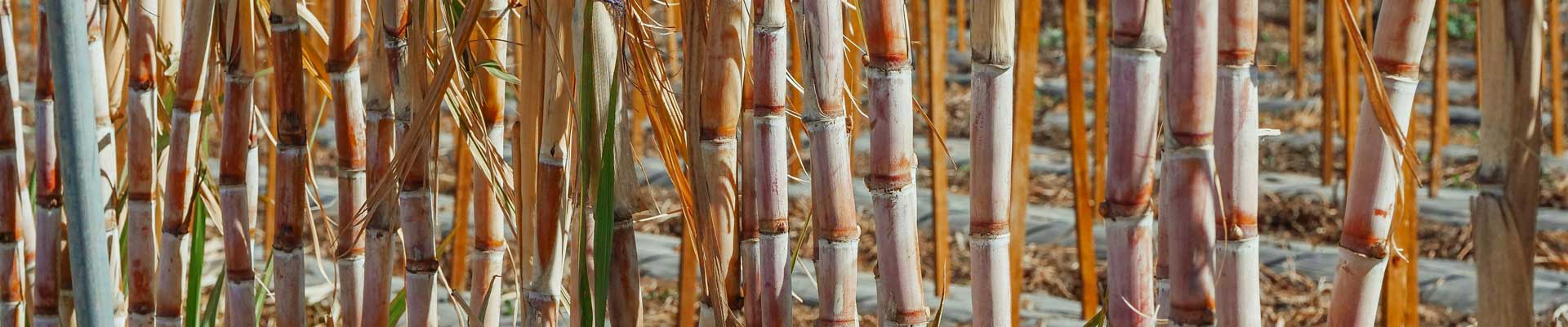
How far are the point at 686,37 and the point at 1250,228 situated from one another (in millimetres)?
241

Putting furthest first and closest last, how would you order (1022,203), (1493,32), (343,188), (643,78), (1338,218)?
(1338,218) → (1022,203) → (343,188) → (643,78) → (1493,32)

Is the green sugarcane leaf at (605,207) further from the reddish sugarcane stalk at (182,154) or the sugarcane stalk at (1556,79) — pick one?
the sugarcane stalk at (1556,79)

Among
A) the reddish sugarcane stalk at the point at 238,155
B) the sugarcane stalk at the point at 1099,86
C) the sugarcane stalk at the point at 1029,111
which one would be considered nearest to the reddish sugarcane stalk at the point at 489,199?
the reddish sugarcane stalk at the point at 238,155

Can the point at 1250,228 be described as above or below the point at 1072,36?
below

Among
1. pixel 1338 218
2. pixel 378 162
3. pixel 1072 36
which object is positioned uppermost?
pixel 1072 36

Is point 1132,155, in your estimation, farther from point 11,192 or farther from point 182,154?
point 11,192

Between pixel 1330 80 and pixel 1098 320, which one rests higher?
pixel 1330 80

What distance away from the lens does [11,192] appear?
2.68 feet

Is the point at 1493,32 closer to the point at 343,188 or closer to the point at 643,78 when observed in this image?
the point at 643,78

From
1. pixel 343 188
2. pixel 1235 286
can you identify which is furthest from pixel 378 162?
pixel 1235 286

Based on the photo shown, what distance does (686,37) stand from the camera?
1.75ft

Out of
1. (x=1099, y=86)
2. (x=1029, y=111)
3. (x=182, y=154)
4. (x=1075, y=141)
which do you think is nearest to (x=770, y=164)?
(x=182, y=154)

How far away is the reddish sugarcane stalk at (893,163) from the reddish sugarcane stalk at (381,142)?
213 millimetres

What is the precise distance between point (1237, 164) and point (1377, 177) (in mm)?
67
